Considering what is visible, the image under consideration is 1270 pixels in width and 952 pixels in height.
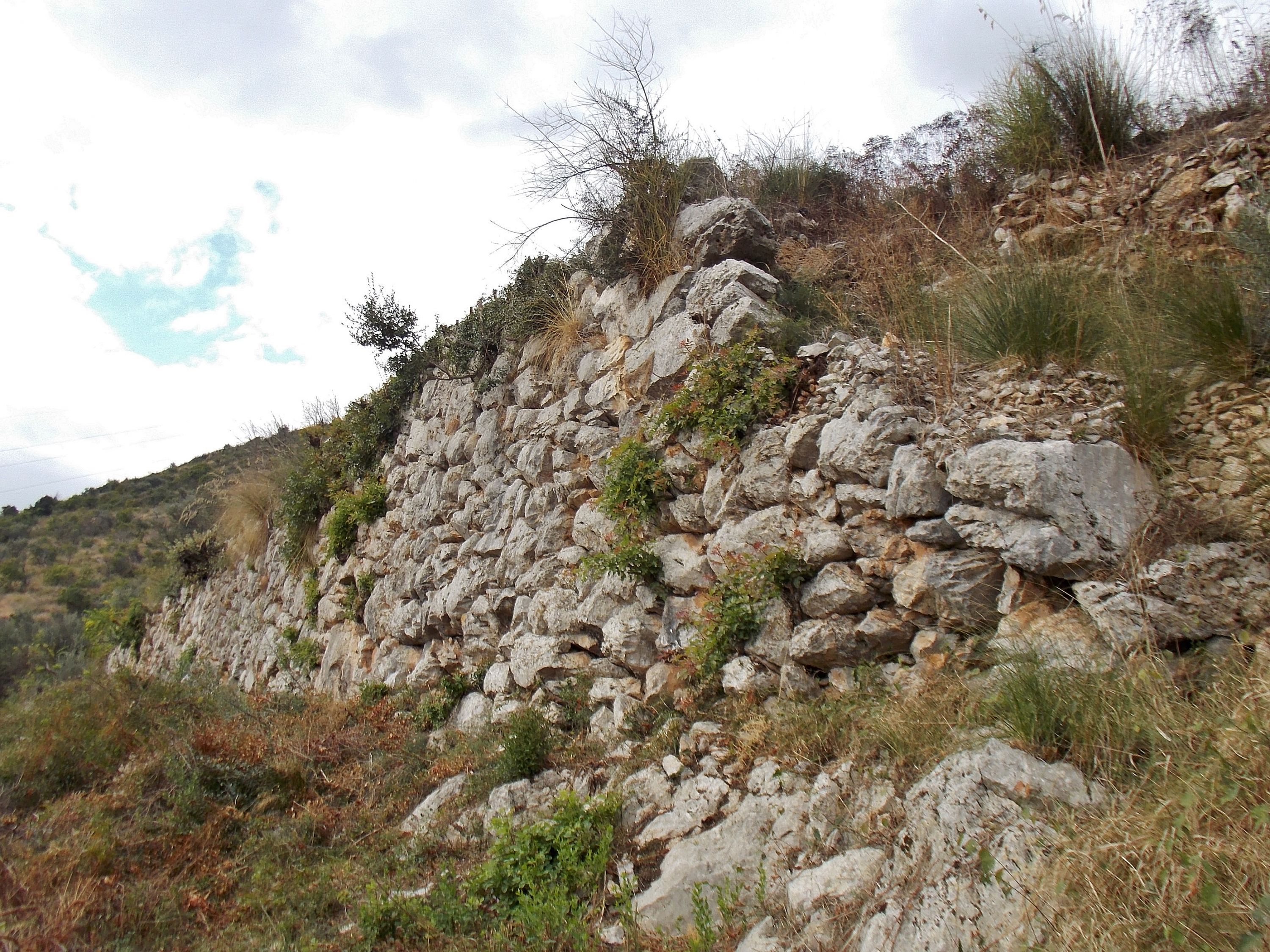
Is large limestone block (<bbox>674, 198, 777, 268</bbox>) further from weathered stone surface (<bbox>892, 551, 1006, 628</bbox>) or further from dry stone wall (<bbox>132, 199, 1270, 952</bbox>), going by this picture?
weathered stone surface (<bbox>892, 551, 1006, 628</bbox>)

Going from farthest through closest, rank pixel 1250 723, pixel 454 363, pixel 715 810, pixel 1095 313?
pixel 454 363 → pixel 1095 313 → pixel 715 810 → pixel 1250 723

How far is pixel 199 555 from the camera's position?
1533 centimetres

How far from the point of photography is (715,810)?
3.79 m

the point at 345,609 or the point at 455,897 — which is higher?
the point at 345,609

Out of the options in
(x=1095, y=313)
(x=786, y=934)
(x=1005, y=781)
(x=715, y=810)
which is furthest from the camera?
(x=1095, y=313)

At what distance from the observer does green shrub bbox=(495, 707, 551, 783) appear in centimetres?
506

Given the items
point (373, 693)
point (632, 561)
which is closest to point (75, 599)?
point (373, 693)

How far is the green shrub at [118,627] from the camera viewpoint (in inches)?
685

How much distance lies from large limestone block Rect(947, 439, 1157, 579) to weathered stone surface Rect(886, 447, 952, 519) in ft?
0.97

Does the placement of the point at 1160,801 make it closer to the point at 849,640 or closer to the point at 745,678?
the point at 849,640

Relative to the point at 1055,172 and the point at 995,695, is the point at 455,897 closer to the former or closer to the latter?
the point at 995,695

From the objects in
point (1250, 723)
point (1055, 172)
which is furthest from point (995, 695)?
point (1055, 172)

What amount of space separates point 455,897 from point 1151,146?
7348 millimetres

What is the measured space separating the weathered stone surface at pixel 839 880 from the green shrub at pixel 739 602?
5.64 feet
